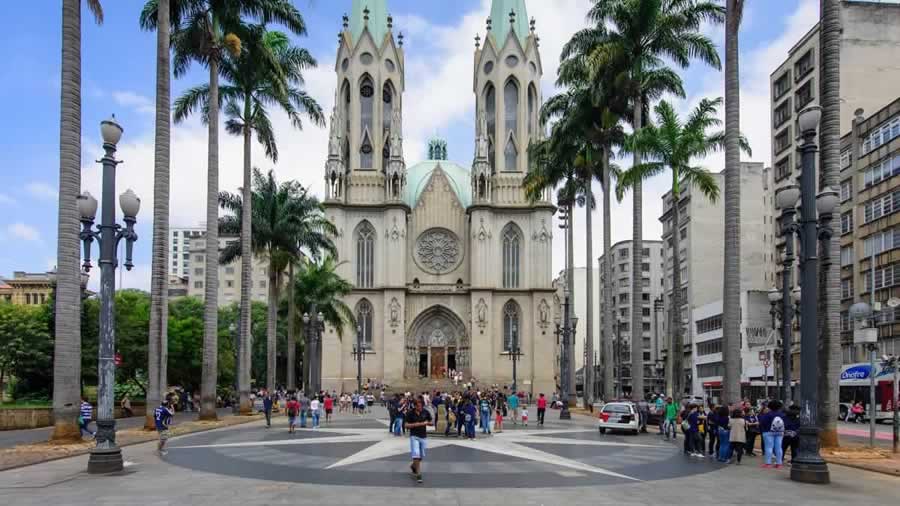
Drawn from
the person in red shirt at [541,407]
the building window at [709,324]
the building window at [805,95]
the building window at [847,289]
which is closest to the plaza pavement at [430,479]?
the person in red shirt at [541,407]

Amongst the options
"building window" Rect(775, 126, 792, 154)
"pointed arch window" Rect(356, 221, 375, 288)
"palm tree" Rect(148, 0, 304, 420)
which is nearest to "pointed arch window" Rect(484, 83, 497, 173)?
"pointed arch window" Rect(356, 221, 375, 288)

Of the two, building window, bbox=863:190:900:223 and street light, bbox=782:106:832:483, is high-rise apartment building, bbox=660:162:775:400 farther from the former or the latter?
street light, bbox=782:106:832:483

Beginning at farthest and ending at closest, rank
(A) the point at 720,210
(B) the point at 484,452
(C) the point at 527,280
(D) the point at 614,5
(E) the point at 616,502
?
(A) the point at 720,210 < (C) the point at 527,280 < (D) the point at 614,5 < (B) the point at 484,452 < (E) the point at 616,502

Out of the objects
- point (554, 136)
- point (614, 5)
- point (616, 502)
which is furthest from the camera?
point (554, 136)

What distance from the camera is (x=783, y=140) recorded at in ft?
214

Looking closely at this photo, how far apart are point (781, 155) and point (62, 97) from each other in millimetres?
56343

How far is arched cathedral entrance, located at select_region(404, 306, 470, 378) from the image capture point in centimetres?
7394

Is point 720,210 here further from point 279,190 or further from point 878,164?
point 279,190

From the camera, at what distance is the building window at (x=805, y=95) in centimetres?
5994

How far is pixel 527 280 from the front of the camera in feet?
238

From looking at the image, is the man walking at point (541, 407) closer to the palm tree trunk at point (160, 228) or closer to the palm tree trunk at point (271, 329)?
the palm tree trunk at point (271, 329)

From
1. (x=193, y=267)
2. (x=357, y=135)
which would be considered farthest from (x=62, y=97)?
(x=193, y=267)

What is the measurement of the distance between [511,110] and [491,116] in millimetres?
1899

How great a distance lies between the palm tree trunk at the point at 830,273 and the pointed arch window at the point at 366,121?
56366mm
